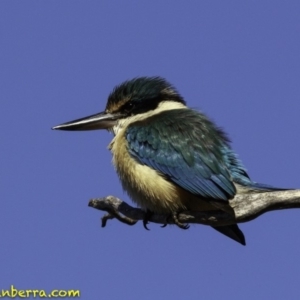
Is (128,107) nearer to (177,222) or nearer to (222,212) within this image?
(177,222)

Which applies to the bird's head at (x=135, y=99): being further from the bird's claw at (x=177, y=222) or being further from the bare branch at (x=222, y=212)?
the bird's claw at (x=177, y=222)

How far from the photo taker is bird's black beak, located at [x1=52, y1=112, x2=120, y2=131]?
6.79 metres

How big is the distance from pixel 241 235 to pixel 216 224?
18.6 inches

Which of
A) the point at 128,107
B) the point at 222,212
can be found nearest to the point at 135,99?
the point at 128,107

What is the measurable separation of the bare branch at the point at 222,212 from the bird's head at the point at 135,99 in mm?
981

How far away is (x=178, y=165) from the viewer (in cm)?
606

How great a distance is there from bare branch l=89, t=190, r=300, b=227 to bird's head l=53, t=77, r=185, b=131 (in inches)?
38.6

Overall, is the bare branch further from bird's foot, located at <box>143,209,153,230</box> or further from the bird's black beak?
the bird's black beak

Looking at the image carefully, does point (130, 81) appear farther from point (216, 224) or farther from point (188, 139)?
point (216, 224)

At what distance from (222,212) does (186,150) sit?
2.37 feet

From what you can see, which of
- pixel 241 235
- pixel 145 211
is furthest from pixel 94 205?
pixel 241 235

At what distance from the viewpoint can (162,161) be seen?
613 centimetres

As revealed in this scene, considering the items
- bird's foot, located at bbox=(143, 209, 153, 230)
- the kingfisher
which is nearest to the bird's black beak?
the kingfisher

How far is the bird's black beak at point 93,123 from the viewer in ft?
22.3
